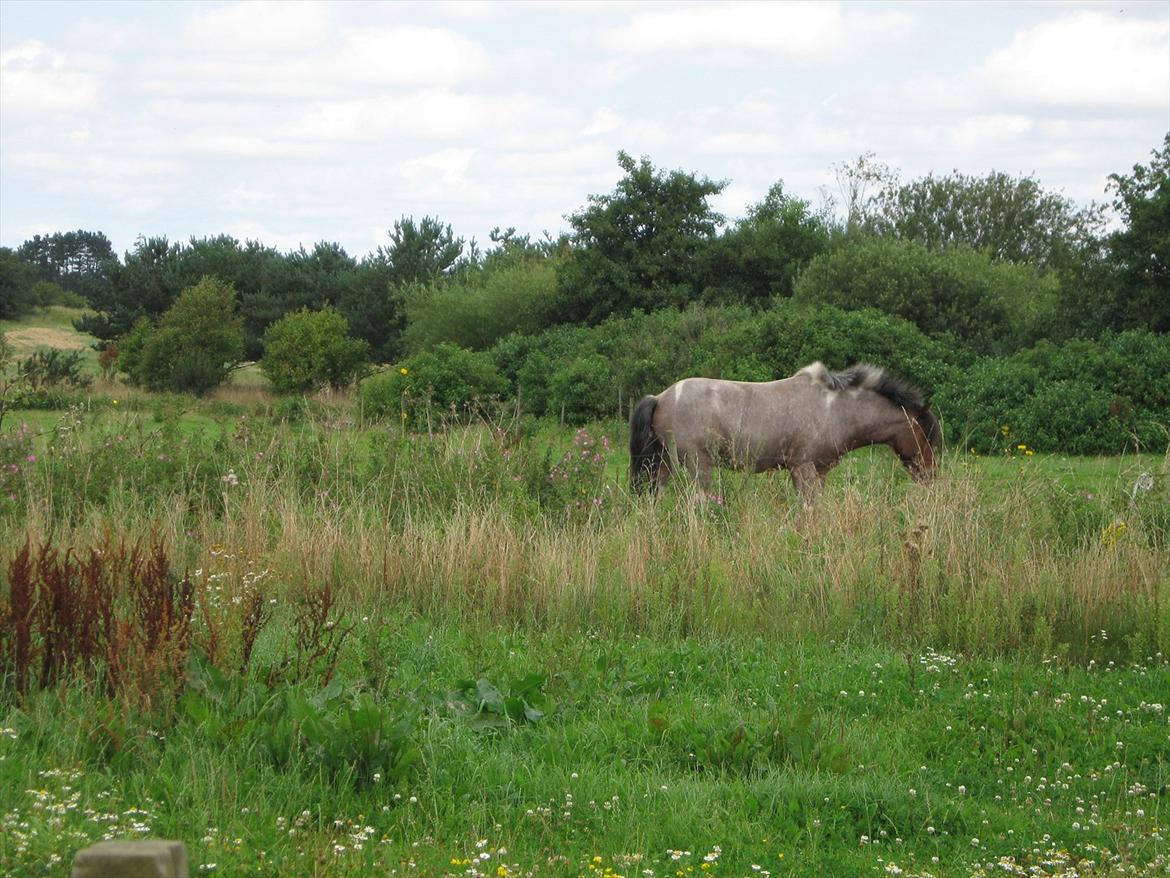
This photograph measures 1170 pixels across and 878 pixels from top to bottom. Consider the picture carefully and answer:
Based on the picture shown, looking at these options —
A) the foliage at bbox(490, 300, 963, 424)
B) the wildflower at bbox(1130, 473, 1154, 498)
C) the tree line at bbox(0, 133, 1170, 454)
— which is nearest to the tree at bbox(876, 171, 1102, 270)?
the tree line at bbox(0, 133, 1170, 454)

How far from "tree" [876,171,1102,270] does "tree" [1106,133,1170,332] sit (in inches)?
1554

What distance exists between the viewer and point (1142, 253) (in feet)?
72.6

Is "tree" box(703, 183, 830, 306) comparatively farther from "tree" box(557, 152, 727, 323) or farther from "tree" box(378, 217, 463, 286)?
"tree" box(378, 217, 463, 286)

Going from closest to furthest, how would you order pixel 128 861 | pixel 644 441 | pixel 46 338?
pixel 128 861 → pixel 644 441 → pixel 46 338

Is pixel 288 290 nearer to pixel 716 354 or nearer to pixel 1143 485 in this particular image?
pixel 716 354

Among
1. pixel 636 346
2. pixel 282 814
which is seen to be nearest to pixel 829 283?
pixel 636 346

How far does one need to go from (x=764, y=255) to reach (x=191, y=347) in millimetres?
17255

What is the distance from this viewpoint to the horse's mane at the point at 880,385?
12.8 metres

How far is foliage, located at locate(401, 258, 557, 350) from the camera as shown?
34.2 m

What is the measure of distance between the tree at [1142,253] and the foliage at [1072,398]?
144 cm

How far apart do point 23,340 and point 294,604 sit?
5327 centimetres

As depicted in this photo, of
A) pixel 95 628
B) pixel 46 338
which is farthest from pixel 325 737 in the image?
pixel 46 338

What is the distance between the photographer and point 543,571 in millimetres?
7617

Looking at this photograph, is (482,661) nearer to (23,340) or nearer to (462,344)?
(462,344)
